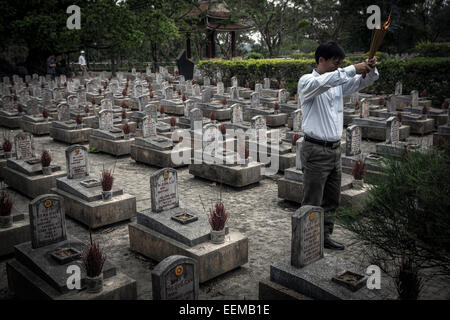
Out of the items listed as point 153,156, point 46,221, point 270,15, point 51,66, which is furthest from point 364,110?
point 270,15

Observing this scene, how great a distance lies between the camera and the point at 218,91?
19.5 m

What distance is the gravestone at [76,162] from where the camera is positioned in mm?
7340

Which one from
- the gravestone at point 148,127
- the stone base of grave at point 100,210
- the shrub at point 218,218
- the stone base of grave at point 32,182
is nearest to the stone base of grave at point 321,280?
the shrub at point 218,218

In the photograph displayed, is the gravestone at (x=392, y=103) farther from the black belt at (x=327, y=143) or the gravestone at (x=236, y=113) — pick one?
the black belt at (x=327, y=143)

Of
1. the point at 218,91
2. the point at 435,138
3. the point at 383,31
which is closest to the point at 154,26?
the point at 218,91

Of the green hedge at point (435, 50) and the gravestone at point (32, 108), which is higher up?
the green hedge at point (435, 50)

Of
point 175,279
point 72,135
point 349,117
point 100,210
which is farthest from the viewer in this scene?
point 349,117

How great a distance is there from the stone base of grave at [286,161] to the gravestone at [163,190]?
391cm

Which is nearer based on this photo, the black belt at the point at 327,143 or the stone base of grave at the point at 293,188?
the black belt at the point at 327,143

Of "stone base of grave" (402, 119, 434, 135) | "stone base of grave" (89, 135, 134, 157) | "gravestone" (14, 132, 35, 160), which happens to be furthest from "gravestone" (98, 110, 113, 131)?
"stone base of grave" (402, 119, 434, 135)

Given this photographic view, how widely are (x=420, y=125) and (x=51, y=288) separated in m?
11.9

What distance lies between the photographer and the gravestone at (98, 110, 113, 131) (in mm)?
11641

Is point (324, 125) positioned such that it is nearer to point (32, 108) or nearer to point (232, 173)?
point (232, 173)

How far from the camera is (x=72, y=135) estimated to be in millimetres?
12453
